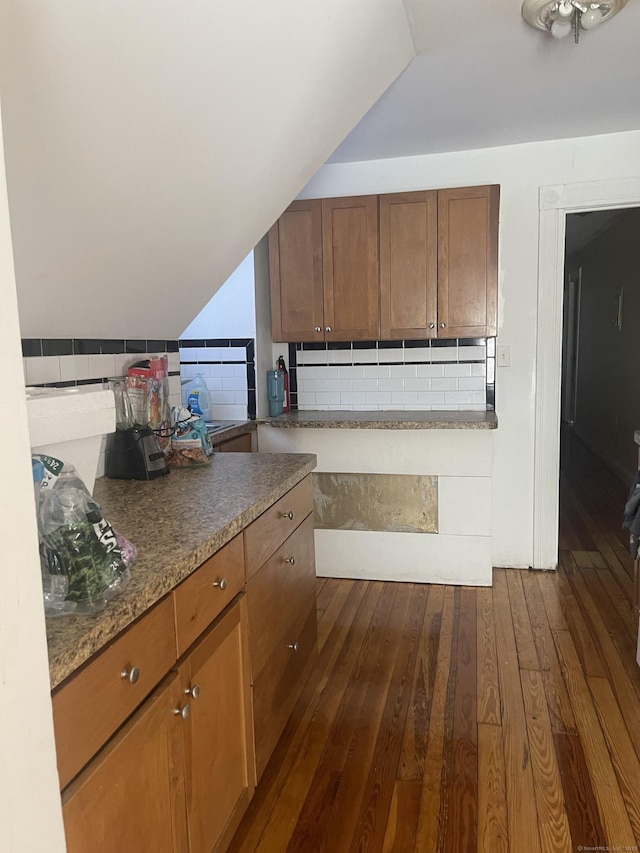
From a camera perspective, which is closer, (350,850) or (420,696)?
(350,850)

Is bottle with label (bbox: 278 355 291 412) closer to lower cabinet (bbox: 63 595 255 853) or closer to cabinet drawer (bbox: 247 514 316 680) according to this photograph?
cabinet drawer (bbox: 247 514 316 680)

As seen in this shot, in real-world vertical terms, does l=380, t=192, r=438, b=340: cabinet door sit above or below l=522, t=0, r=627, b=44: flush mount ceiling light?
below

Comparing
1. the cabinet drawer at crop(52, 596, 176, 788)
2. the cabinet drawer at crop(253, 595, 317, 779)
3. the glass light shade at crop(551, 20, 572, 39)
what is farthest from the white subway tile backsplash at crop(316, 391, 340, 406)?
the cabinet drawer at crop(52, 596, 176, 788)

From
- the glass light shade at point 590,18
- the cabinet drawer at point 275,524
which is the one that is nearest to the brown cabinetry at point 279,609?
the cabinet drawer at point 275,524

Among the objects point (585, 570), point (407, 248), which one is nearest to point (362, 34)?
point (407, 248)

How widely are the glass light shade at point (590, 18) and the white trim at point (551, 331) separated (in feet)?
4.01

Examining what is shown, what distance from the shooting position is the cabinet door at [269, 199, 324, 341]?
317cm

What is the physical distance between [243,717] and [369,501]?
1781 mm

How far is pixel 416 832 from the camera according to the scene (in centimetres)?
156

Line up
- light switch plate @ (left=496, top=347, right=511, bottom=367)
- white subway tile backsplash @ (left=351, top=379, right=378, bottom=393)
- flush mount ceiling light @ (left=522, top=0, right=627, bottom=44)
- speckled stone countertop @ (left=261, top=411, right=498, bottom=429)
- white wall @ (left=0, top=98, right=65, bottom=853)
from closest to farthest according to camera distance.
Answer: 1. white wall @ (left=0, top=98, right=65, bottom=853)
2. flush mount ceiling light @ (left=522, top=0, right=627, bottom=44)
3. speckled stone countertop @ (left=261, top=411, right=498, bottom=429)
4. light switch plate @ (left=496, top=347, right=511, bottom=367)
5. white subway tile backsplash @ (left=351, top=379, right=378, bottom=393)

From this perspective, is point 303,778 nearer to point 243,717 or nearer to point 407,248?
point 243,717

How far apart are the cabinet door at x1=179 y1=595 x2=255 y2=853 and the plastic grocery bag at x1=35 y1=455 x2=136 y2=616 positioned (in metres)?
0.32

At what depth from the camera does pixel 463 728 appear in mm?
1974

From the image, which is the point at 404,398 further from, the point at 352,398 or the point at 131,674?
the point at 131,674
